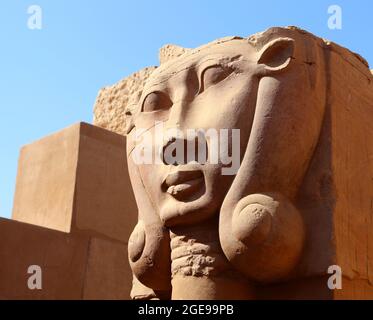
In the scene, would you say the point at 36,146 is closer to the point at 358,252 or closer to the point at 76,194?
the point at 76,194

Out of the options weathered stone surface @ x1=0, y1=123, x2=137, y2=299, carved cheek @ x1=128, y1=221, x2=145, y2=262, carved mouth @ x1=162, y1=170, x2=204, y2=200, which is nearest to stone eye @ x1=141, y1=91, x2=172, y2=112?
carved mouth @ x1=162, y1=170, x2=204, y2=200

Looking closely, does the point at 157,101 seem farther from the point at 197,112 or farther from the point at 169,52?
the point at 169,52

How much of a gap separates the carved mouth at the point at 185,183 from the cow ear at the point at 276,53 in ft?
1.96

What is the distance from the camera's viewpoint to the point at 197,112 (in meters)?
3.76

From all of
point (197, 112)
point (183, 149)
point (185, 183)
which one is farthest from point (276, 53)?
point (185, 183)

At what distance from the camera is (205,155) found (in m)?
3.65

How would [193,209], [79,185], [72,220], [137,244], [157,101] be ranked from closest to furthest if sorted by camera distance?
[193,209] < [137,244] < [157,101] < [72,220] < [79,185]

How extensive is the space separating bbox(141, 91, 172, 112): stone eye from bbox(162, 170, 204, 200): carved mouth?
45cm

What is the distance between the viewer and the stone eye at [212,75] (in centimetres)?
375

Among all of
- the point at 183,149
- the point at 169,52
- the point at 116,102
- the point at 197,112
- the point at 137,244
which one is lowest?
the point at 137,244

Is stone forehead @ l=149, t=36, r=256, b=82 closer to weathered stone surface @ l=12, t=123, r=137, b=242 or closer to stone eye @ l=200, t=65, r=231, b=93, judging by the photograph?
stone eye @ l=200, t=65, r=231, b=93

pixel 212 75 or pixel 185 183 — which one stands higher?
pixel 212 75

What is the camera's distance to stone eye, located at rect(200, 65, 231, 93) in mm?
3748

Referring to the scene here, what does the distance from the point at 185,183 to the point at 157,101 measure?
549mm
